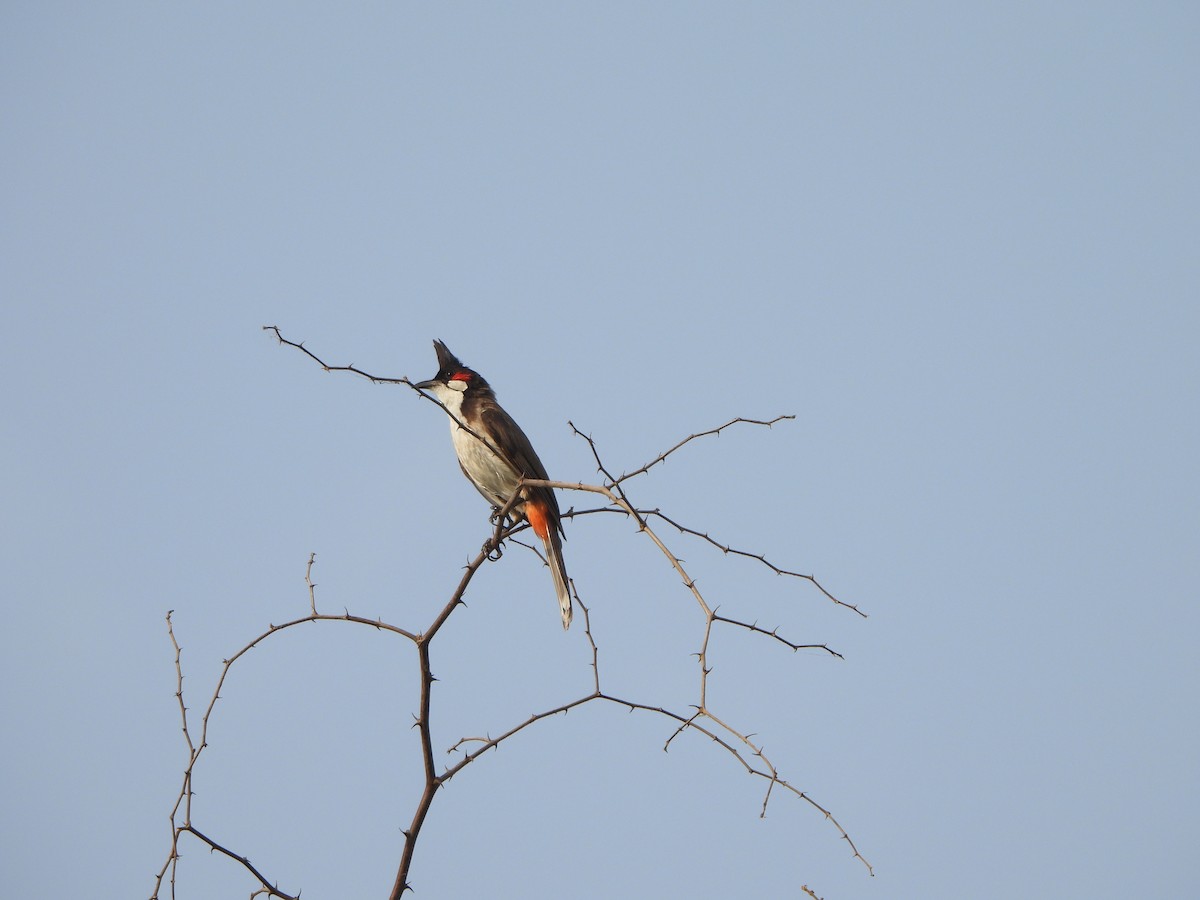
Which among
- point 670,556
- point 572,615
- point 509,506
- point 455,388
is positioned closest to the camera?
point 670,556

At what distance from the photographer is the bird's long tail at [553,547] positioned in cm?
477

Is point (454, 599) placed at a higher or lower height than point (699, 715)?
higher

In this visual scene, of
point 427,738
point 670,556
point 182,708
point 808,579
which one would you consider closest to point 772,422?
point 808,579

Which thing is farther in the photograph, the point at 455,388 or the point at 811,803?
the point at 455,388

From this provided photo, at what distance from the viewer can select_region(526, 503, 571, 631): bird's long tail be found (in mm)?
4770

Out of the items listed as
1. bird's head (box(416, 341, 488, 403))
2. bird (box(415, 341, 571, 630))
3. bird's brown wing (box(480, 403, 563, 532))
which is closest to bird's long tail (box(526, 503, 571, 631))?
bird (box(415, 341, 571, 630))

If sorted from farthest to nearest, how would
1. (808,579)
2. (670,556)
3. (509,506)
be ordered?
(509,506), (808,579), (670,556)

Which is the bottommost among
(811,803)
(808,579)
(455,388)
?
(811,803)

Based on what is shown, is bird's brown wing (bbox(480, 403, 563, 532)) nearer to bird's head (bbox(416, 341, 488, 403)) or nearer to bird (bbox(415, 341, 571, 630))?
bird (bbox(415, 341, 571, 630))

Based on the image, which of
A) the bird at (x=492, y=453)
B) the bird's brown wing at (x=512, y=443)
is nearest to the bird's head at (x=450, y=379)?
the bird at (x=492, y=453)

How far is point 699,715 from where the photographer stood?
2.38m

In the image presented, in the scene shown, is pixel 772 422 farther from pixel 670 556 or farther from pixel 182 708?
pixel 182 708

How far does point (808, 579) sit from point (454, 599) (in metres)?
0.89

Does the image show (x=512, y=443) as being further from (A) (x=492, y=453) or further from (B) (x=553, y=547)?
(B) (x=553, y=547)
